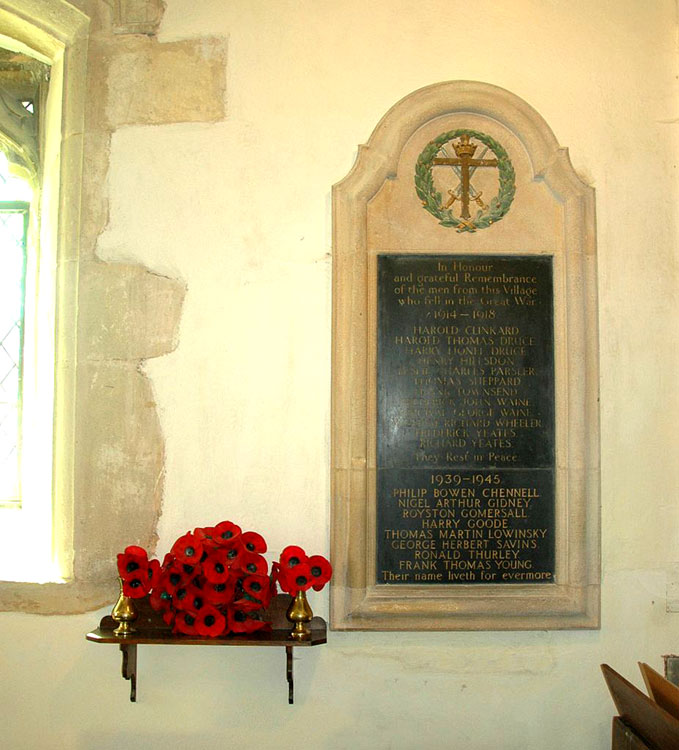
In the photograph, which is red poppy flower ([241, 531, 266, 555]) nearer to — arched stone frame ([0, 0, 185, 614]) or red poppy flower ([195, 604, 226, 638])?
red poppy flower ([195, 604, 226, 638])

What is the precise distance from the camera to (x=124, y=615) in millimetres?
2695

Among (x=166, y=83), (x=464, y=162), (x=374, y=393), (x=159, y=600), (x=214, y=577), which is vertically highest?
(x=166, y=83)

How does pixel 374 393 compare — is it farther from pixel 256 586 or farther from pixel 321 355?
pixel 256 586

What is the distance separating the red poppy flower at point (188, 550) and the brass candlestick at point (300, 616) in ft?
1.22

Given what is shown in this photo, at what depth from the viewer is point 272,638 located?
8.80ft

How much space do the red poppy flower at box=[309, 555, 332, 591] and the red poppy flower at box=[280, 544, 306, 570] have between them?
38 mm

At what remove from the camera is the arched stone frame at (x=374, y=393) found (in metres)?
2.93

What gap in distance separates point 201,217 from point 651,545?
217cm

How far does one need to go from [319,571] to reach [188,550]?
45 centimetres

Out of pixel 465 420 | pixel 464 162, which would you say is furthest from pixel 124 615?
pixel 464 162

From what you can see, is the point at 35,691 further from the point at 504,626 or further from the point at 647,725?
the point at 647,725

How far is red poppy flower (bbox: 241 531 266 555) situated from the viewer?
8.95 ft

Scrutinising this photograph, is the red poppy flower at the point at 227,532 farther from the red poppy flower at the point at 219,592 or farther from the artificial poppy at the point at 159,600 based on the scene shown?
the artificial poppy at the point at 159,600

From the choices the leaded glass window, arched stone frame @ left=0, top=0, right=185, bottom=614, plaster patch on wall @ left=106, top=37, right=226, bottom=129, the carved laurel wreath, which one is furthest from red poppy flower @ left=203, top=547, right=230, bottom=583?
plaster patch on wall @ left=106, top=37, right=226, bottom=129
